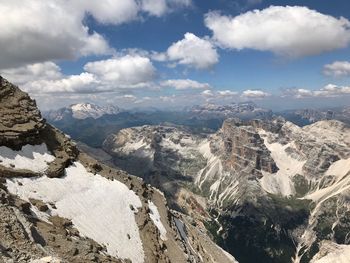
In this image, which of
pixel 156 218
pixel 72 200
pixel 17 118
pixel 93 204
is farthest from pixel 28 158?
pixel 156 218

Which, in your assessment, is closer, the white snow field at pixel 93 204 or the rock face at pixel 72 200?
the rock face at pixel 72 200

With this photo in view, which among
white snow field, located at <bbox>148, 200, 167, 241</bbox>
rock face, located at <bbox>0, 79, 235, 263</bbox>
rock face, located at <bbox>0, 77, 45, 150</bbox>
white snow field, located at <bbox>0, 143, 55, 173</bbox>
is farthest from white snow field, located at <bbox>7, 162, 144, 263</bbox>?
rock face, located at <bbox>0, 77, 45, 150</bbox>

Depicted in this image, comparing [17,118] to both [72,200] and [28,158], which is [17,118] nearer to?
[28,158]

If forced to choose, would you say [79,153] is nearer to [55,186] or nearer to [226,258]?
[55,186]

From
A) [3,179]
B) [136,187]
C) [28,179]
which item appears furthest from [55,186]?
[136,187]

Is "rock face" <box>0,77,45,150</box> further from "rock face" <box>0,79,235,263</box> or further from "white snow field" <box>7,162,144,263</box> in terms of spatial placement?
"white snow field" <box>7,162,144,263</box>

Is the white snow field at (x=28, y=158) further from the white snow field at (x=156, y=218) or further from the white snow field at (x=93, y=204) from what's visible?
the white snow field at (x=156, y=218)

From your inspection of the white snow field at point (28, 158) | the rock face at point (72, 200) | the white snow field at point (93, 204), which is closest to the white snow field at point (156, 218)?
the rock face at point (72, 200)
